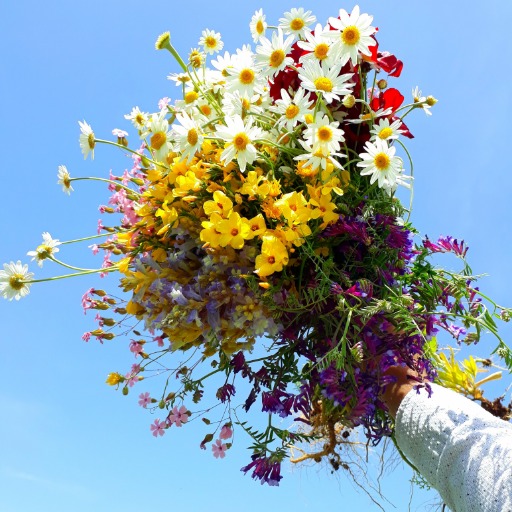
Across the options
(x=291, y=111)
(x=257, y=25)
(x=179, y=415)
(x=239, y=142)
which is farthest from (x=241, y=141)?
(x=179, y=415)

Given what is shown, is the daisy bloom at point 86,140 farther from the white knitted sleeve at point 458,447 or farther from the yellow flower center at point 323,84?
the white knitted sleeve at point 458,447

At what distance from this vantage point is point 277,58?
1.28m

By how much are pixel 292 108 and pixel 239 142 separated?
0.12 meters

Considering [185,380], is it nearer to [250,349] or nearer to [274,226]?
[250,349]

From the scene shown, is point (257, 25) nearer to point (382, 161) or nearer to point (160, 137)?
point (160, 137)

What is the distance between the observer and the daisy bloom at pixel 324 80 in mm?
1197

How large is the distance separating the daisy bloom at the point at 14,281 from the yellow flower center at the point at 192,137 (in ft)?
1.51

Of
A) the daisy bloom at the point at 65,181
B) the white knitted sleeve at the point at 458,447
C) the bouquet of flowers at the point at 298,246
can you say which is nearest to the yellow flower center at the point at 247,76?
the bouquet of flowers at the point at 298,246

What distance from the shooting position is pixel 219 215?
117 centimetres

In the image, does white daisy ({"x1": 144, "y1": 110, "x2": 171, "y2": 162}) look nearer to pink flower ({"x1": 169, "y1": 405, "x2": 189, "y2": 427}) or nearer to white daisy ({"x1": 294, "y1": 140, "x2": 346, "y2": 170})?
white daisy ({"x1": 294, "y1": 140, "x2": 346, "y2": 170})

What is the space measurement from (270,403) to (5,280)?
24.0 inches

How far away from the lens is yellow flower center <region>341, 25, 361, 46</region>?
1.24 m

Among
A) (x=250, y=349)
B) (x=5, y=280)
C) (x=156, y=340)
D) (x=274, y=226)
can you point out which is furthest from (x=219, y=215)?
(x=5, y=280)

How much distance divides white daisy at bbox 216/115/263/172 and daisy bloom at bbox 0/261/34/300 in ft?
1.71
